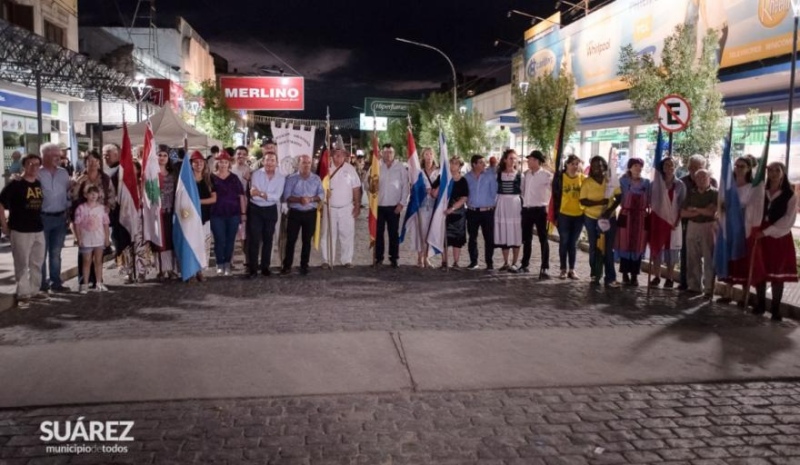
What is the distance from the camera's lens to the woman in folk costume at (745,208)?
26.4 ft

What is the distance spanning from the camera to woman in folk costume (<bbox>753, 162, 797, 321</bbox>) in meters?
7.74

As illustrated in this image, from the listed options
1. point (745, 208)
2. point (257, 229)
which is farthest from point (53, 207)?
point (745, 208)

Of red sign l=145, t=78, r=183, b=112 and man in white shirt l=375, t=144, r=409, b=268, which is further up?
red sign l=145, t=78, r=183, b=112

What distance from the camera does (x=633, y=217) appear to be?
9.48 m

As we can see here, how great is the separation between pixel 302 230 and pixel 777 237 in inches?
247

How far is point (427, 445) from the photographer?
4250mm

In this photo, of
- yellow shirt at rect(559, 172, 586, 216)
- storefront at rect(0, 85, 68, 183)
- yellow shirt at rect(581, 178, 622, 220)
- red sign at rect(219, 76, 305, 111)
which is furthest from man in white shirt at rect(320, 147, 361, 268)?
red sign at rect(219, 76, 305, 111)

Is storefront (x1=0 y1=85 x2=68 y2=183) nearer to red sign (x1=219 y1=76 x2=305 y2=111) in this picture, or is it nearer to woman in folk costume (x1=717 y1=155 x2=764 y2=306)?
woman in folk costume (x1=717 y1=155 x2=764 y2=306)

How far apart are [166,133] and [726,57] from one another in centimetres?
1485

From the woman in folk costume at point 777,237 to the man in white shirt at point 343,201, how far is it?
5664mm

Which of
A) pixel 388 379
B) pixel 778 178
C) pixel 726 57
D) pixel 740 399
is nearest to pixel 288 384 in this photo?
pixel 388 379

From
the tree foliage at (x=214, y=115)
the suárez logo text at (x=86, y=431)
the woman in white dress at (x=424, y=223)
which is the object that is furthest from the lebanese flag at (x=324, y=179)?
the tree foliage at (x=214, y=115)

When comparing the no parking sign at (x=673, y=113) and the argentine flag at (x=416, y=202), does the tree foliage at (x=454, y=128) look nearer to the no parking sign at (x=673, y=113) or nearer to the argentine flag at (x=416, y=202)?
the argentine flag at (x=416, y=202)

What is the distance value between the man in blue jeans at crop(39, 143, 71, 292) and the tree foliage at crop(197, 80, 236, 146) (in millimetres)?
27934
